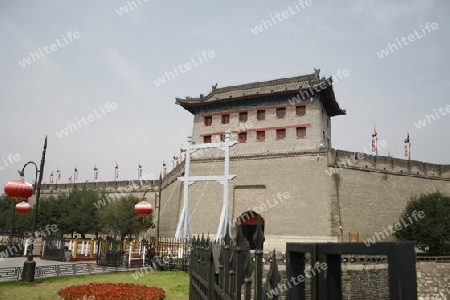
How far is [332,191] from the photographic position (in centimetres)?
2136

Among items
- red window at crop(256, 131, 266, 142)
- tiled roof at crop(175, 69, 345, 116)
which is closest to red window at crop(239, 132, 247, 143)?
red window at crop(256, 131, 266, 142)

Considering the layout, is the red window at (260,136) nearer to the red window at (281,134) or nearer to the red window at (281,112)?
the red window at (281,134)

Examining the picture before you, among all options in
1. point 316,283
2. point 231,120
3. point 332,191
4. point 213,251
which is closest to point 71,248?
point 231,120

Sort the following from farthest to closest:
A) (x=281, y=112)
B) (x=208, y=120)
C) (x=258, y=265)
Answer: (x=208, y=120), (x=281, y=112), (x=258, y=265)

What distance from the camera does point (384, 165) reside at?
22922 mm

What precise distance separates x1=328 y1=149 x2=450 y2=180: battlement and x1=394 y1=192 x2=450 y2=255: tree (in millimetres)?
2492

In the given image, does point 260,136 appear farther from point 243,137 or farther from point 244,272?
point 244,272

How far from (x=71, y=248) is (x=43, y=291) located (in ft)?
40.2

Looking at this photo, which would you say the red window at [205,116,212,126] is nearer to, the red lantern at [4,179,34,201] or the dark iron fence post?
the red lantern at [4,179,34,201]

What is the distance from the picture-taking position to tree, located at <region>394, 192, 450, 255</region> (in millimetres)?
19297

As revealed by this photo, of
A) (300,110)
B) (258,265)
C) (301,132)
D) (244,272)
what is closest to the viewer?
(258,265)

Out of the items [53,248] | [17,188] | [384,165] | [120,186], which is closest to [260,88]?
[384,165]

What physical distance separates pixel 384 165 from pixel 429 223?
4701 mm

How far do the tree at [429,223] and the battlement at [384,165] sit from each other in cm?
249
